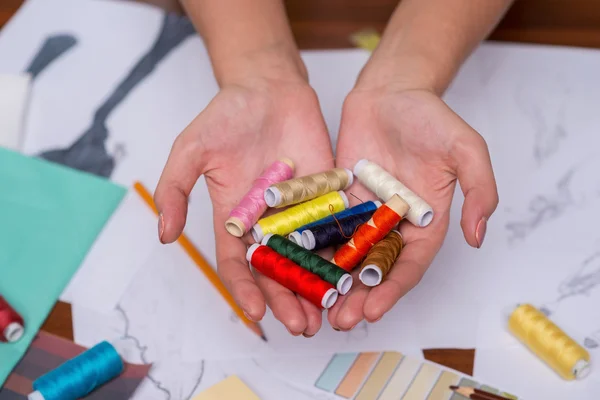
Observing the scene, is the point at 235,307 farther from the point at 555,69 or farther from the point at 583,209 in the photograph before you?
the point at 555,69

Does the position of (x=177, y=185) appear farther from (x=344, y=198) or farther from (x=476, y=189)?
Answer: (x=476, y=189)

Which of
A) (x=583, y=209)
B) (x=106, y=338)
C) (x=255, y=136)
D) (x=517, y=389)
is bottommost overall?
(x=106, y=338)

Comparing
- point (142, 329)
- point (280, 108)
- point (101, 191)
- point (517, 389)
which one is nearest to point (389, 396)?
point (517, 389)

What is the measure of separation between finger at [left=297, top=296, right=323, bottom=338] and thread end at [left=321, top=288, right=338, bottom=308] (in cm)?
2

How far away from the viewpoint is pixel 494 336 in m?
1.64

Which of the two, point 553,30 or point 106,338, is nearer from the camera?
point 106,338

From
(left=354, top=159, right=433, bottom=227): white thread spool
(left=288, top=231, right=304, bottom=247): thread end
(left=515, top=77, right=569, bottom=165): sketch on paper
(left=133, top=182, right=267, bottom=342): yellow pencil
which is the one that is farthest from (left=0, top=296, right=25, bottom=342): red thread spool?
(left=515, top=77, right=569, bottom=165): sketch on paper

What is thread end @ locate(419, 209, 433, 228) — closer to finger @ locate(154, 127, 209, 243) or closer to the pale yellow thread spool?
the pale yellow thread spool

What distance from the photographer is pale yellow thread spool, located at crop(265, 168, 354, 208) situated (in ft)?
5.45

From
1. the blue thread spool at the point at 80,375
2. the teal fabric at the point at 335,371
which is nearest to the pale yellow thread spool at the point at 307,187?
the teal fabric at the point at 335,371

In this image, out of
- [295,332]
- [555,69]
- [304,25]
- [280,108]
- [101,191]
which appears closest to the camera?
[295,332]

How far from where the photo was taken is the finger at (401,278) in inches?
54.1

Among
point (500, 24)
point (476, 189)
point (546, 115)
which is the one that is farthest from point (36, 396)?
point (500, 24)

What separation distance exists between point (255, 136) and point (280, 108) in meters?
0.11
